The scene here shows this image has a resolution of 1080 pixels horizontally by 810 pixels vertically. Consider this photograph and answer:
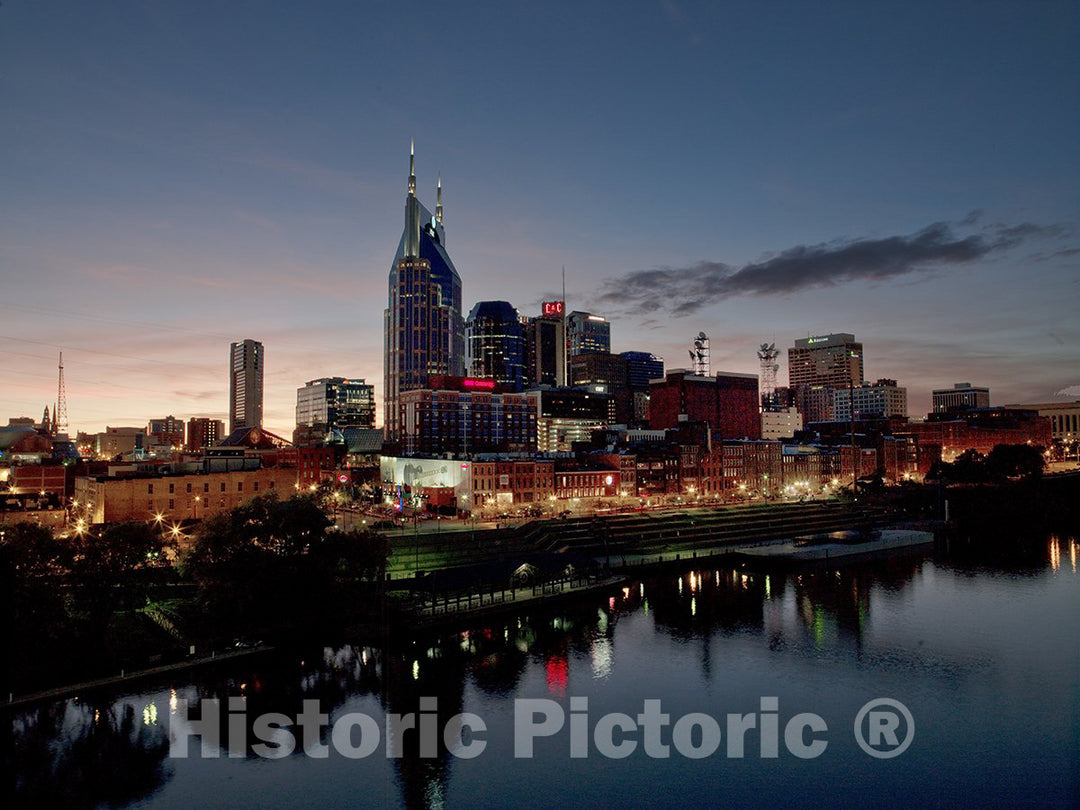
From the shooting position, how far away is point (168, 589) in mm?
62781

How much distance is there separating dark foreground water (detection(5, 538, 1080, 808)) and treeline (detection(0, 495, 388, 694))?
4375 millimetres

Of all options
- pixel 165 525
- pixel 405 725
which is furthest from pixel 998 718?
pixel 165 525

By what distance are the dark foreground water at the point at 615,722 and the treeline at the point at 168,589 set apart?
4.37 metres

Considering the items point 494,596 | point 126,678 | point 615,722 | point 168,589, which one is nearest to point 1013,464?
point 494,596

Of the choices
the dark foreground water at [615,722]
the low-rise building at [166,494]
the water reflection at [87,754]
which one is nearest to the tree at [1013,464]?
the dark foreground water at [615,722]

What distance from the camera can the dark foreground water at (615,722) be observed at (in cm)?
3516

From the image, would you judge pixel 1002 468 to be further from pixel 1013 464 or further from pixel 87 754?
Answer: pixel 87 754

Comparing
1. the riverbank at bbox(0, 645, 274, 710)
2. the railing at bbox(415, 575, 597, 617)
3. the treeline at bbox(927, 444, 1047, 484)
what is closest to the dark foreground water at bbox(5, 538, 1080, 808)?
the riverbank at bbox(0, 645, 274, 710)

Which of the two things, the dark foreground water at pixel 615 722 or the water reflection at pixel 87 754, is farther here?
the dark foreground water at pixel 615 722

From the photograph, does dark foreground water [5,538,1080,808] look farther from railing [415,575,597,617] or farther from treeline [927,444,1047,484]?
treeline [927,444,1047,484]

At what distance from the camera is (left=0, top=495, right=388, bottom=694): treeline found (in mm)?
44125

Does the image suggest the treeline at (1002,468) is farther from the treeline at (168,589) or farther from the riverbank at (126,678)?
the riverbank at (126,678)

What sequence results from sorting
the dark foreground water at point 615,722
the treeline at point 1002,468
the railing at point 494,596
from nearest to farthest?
the dark foreground water at point 615,722, the railing at point 494,596, the treeline at point 1002,468

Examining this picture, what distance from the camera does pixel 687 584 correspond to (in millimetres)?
82625
